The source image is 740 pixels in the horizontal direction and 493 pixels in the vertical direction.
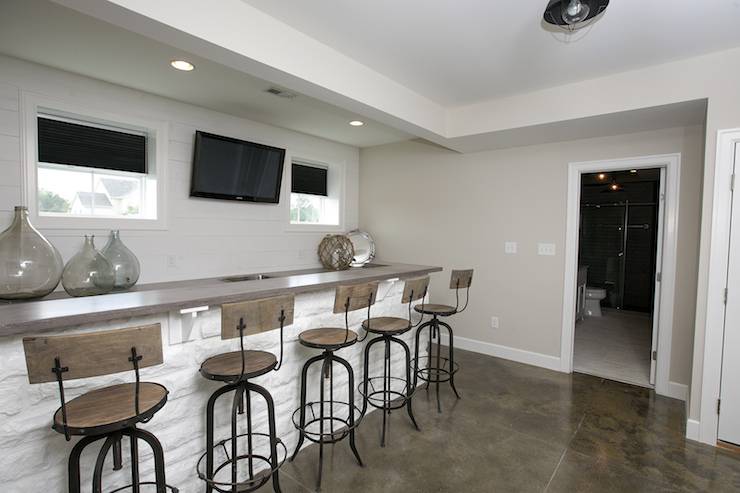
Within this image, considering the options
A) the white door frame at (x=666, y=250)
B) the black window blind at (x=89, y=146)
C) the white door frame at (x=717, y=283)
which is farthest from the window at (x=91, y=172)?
the white door frame at (x=717, y=283)

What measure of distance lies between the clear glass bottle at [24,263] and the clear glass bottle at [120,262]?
0.59 metres

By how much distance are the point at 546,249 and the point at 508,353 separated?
1.19m

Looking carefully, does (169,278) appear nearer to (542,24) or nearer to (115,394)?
(115,394)

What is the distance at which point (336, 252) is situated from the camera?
14.3ft

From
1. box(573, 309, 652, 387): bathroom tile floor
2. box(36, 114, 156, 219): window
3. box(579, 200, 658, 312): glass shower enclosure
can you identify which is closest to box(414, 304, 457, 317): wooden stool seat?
box(573, 309, 652, 387): bathroom tile floor

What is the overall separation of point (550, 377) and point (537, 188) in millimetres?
1854

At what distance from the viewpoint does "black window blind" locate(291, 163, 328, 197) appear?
4650mm

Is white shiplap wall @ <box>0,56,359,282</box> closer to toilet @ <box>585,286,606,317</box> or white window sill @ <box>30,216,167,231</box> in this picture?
white window sill @ <box>30,216,167,231</box>

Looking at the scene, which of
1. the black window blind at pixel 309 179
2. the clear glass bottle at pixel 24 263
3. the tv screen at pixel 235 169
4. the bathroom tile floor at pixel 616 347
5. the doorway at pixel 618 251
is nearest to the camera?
the clear glass bottle at pixel 24 263

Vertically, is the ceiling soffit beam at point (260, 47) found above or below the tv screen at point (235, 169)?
above

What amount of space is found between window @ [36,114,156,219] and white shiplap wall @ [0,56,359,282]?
17 cm

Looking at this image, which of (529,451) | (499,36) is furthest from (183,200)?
(529,451)

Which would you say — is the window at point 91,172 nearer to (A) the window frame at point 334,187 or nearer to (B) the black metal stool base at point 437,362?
(A) the window frame at point 334,187

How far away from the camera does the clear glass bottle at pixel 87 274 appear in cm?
224
